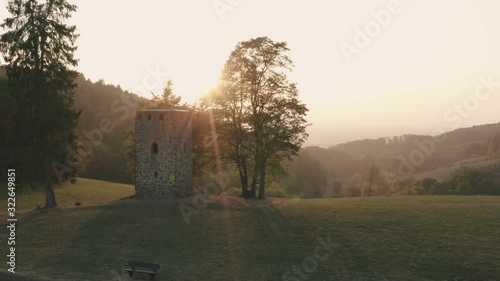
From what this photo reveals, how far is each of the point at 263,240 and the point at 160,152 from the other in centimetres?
1138

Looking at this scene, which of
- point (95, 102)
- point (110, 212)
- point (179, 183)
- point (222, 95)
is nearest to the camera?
point (110, 212)

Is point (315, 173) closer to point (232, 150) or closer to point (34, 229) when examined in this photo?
point (232, 150)

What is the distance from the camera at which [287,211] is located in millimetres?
25219

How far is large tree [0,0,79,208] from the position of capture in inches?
998

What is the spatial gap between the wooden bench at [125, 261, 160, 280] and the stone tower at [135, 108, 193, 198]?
12109 mm

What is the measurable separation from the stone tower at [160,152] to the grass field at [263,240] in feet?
5.27

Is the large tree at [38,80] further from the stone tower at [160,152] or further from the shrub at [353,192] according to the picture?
→ the shrub at [353,192]

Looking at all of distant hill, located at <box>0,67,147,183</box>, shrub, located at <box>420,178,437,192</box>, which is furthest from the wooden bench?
shrub, located at <box>420,178,437,192</box>

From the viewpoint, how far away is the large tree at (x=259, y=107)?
29547mm

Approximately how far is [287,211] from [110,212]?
1097cm

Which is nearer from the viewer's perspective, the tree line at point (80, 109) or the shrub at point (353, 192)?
the tree line at point (80, 109)

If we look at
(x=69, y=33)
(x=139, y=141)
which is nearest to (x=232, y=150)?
(x=139, y=141)

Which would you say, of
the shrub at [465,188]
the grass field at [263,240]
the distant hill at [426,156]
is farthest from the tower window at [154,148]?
the distant hill at [426,156]

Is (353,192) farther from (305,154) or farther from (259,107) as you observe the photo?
(259,107)
